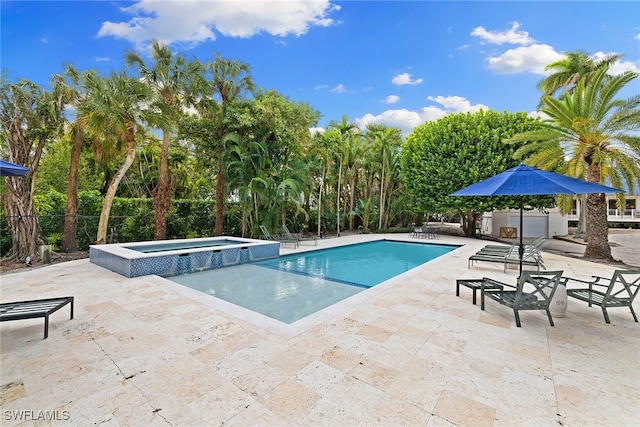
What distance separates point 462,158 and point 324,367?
1655 cm

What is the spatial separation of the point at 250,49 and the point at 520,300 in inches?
604

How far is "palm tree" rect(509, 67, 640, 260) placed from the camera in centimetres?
948

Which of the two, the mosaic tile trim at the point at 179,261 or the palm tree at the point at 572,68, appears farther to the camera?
the palm tree at the point at 572,68

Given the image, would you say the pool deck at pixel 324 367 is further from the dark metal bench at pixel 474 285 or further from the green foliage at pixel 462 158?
the green foliage at pixel 462 158

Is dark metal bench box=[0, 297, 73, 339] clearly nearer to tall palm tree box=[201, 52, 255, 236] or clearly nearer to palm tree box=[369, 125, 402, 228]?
tall palm tree box=[201, 52, 255, 236]

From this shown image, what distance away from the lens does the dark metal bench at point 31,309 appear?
132 inches

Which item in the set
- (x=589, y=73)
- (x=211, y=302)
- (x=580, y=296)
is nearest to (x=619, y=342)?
(x=580, y=296)

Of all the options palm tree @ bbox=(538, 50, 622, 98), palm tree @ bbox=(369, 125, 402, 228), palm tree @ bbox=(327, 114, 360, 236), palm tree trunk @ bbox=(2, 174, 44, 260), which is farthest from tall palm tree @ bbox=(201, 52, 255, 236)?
palm tree @ bbox=(538, 50, 622, 98)

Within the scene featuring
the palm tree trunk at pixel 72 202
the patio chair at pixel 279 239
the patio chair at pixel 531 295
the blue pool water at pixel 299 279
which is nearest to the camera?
the patio chair at pixel 531 295

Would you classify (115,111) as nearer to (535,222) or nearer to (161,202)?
(161,202)

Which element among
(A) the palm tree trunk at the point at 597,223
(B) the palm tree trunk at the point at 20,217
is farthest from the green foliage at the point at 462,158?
(B) the palm tree trunk at the point at 20,217

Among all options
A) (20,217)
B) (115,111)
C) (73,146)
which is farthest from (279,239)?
(20,217)

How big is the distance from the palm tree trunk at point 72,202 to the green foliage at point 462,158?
17598 mm

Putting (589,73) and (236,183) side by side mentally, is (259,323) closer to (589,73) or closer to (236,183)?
(236,183)
